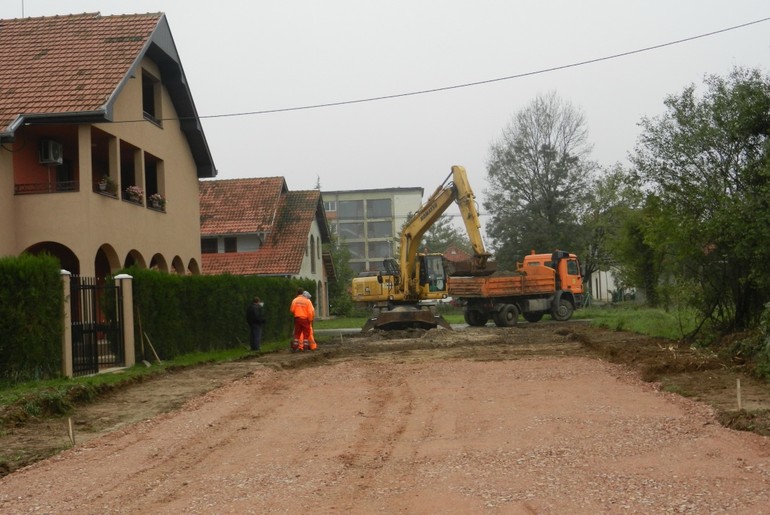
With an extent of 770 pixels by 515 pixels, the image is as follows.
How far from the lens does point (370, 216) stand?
11044 centimetres

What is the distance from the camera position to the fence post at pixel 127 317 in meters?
19.7

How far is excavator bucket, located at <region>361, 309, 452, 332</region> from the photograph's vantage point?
33.8 meters

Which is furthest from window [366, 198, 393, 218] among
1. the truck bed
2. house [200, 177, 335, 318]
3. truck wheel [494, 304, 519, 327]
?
truck wheel [494, 304, 519, 327]

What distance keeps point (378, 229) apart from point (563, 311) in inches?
2756

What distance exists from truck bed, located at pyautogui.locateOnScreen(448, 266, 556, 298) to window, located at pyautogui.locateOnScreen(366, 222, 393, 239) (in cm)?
6985

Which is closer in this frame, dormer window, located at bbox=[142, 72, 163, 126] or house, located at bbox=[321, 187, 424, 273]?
dormer window, located at bbox=[142, 72, 163, 126]

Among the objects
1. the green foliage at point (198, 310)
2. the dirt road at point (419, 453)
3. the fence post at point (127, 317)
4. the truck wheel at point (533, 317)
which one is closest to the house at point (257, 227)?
the truck wheel at point (533, 317)

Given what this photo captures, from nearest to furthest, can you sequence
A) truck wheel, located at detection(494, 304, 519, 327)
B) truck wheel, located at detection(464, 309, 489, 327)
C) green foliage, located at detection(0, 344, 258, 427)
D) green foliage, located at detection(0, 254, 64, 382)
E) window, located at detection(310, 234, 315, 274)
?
green foliage, located at detection(0, 344, 258, 427) → green foliage, located at detection(0, 254, 64, 382) → truck wheel, located at detection(494, 304, 519, 327) → truck wheel, located at detection(464, 309, 489, 327) → window, located at detection(310, 234, 315, 274)

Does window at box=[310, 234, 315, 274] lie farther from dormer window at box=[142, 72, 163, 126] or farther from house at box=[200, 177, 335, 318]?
dormer window at box=[142, 72, 163, 126]

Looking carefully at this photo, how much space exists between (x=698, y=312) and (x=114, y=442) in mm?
14801

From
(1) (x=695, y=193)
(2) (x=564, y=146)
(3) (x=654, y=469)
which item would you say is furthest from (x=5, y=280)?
(2) (x=564, y=146)

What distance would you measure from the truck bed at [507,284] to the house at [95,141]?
11.6 metres

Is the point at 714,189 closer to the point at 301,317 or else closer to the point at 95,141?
the point at 301,317

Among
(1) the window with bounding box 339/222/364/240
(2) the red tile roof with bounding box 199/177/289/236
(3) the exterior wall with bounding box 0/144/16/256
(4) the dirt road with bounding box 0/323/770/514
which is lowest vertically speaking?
(4) the dirt road with bounding box 0/323/770/514
